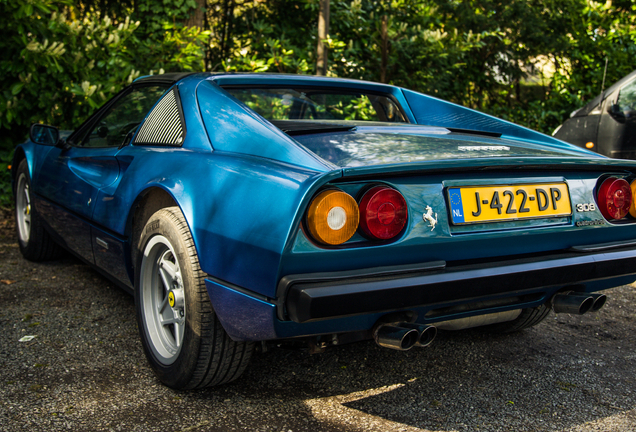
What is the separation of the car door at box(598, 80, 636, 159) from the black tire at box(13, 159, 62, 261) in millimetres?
5138

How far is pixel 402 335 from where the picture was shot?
5.68 ft

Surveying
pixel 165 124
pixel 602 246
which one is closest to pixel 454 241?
pixel 602 246

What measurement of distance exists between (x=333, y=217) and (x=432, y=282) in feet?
1.22

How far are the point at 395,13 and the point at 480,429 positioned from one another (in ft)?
20.6

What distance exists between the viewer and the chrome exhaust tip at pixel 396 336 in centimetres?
173

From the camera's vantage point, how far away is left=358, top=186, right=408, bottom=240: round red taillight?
5.55 feet

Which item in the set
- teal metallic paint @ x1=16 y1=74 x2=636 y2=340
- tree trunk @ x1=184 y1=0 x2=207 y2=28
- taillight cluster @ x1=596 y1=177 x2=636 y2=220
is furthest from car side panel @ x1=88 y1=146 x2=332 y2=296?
tree trunk @ x1=184 y1=0 x2=207 y2=28

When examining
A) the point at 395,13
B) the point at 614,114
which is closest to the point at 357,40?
the point at 395,13

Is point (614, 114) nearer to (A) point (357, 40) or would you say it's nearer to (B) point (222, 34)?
(A) point (357, 40)

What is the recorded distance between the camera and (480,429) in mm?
1911

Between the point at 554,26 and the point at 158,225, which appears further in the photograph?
the point at 554,26

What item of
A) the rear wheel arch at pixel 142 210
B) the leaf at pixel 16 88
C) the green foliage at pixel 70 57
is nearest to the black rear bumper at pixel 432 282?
the rear wheel arch at pixel 142 210

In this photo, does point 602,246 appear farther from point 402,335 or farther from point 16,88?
point 16,88

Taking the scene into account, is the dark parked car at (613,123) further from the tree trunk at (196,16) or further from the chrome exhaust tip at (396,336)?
the chrome exhaust tip at (396,336)
